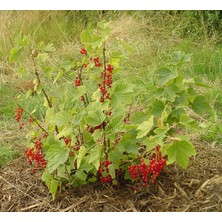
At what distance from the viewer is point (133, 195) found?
2.65 meters

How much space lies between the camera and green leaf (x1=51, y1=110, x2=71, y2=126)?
8.05ft

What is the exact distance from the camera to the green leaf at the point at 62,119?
2455 millimetres

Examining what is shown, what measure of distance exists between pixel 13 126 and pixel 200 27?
2886 millimetres

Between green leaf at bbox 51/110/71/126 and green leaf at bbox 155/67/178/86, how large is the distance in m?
0.49

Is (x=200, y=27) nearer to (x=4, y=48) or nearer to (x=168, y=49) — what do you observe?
(x=168, y=49)

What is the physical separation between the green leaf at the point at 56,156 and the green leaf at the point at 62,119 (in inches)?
4.6

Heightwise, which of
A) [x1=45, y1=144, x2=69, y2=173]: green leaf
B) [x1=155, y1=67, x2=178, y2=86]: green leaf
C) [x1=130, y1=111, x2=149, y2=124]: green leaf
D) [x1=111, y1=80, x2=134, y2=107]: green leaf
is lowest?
[x1=45, y1=144, x2=69, y2=173]: green leaf

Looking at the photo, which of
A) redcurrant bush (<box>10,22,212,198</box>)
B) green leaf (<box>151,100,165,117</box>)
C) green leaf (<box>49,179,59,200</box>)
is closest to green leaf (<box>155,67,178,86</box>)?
redcurrant bush (<box>10,22,212,198</box>)

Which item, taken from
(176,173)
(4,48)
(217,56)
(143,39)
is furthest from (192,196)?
(4,48)

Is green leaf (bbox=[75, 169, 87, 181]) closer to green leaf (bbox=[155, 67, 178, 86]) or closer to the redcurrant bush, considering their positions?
the redcurrant bush

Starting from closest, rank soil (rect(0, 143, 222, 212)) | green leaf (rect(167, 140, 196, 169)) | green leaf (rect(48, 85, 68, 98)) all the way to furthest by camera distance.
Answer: green leaf (rect(167, 140, 196, 169))
soil (rect(0, 143, 222, 212))
green leaf (rect(48, 85, 68, 98))

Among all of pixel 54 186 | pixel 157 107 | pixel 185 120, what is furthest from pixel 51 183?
Result: pixel 185 120

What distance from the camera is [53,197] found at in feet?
8.61

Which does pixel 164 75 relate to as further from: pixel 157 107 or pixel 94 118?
pixel 94 118
